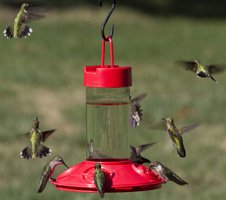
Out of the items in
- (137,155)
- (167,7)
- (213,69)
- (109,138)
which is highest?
(167,7)

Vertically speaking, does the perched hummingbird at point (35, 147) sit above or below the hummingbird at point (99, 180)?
above

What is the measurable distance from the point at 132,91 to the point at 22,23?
1337 centimetres

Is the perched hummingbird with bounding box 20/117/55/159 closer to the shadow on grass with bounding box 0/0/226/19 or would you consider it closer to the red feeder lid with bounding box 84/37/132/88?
the red feeder lid with bounding box 84/37/132/88

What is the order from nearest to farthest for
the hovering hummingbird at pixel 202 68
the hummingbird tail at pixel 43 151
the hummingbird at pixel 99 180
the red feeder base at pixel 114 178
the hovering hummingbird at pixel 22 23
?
the hummingbird at pixel 99 180 < the red feeder base at pixel 114 178 < the hummingbird tail at pixel 43 151 < the hovering hummingbird at pixel 22 23 < the hovering hummingbird at pixel 202 68

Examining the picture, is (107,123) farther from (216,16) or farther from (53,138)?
(216,16)

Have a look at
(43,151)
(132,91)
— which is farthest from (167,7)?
(43,151)

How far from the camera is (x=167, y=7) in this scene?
1535 inches

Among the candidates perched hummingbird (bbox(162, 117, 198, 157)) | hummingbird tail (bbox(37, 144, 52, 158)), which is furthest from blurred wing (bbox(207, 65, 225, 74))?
hummingbird tail (bbox(37, 144, 52, 158))

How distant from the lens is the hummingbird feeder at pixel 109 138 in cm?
558

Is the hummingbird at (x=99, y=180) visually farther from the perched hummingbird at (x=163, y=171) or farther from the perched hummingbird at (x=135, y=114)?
the perched hummingbird at (x=135, y=114)

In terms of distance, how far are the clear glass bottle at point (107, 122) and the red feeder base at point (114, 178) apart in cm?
31

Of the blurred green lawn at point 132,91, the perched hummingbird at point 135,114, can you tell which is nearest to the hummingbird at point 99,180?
the perched hummingbird at point 135,114

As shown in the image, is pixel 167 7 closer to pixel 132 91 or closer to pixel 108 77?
pixel 132 91

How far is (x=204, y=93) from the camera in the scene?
19.1m
